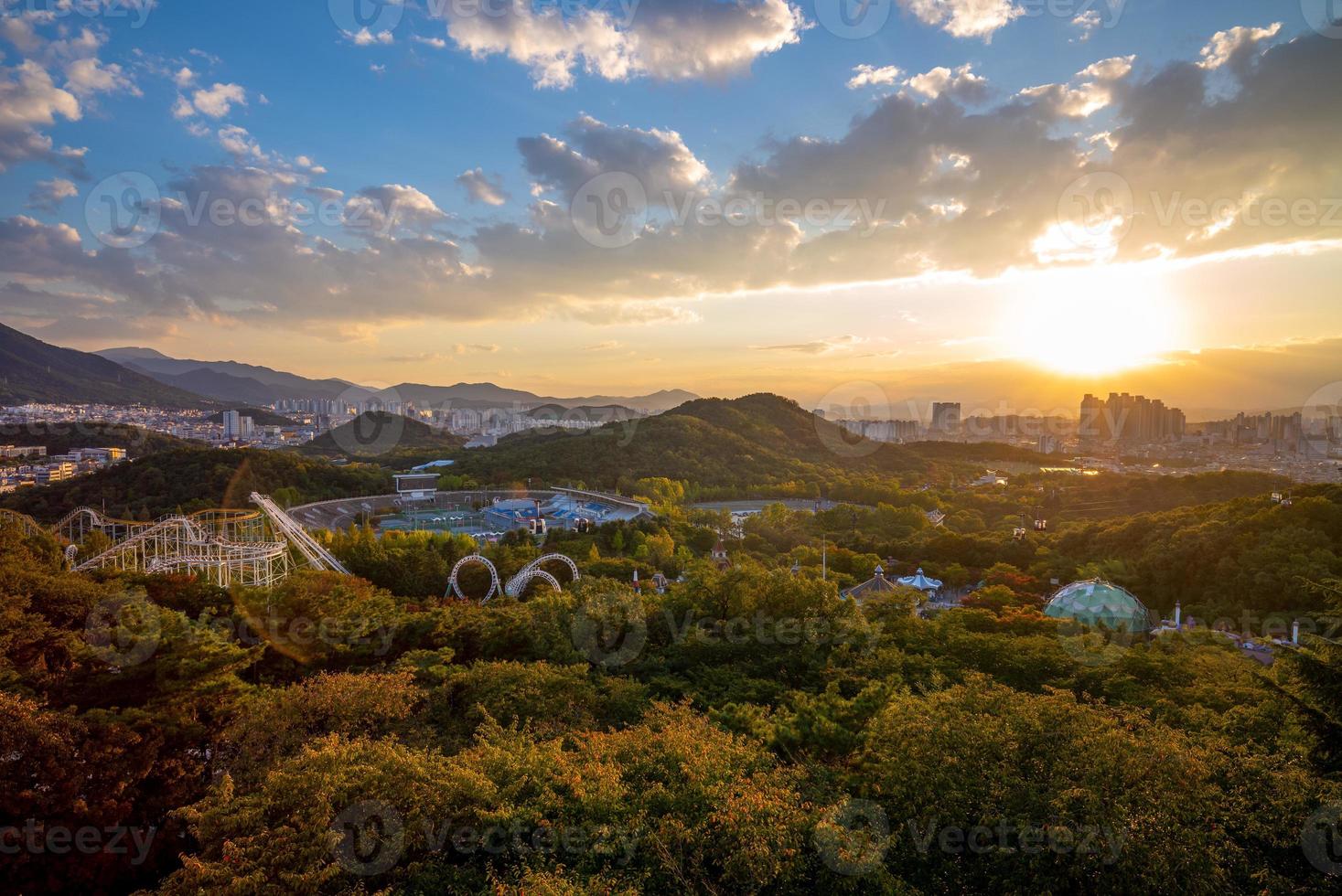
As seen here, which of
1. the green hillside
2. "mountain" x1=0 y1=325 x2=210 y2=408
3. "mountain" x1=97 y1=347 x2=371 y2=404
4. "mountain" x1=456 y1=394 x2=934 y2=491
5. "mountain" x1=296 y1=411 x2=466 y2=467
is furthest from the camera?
"mountain" x1=97 y1=347 x2=371 y2=404

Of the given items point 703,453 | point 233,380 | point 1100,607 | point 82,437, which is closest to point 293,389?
point 233,380

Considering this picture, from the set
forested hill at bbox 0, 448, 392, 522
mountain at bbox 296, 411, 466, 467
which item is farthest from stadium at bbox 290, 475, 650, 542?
mountain at bbox 296, 411, 466, 467

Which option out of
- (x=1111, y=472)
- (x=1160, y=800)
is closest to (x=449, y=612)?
(x=1160, y=800)

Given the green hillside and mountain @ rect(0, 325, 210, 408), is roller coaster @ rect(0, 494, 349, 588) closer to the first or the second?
the green hillside

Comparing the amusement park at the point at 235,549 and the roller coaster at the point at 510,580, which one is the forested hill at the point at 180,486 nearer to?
the amusement park at the point at 235,549

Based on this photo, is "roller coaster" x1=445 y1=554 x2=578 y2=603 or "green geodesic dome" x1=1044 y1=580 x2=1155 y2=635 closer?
"green geodesic dome" x1=1044 y1=580 x2=1155 y2=635

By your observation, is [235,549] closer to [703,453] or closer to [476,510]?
[476,510]
